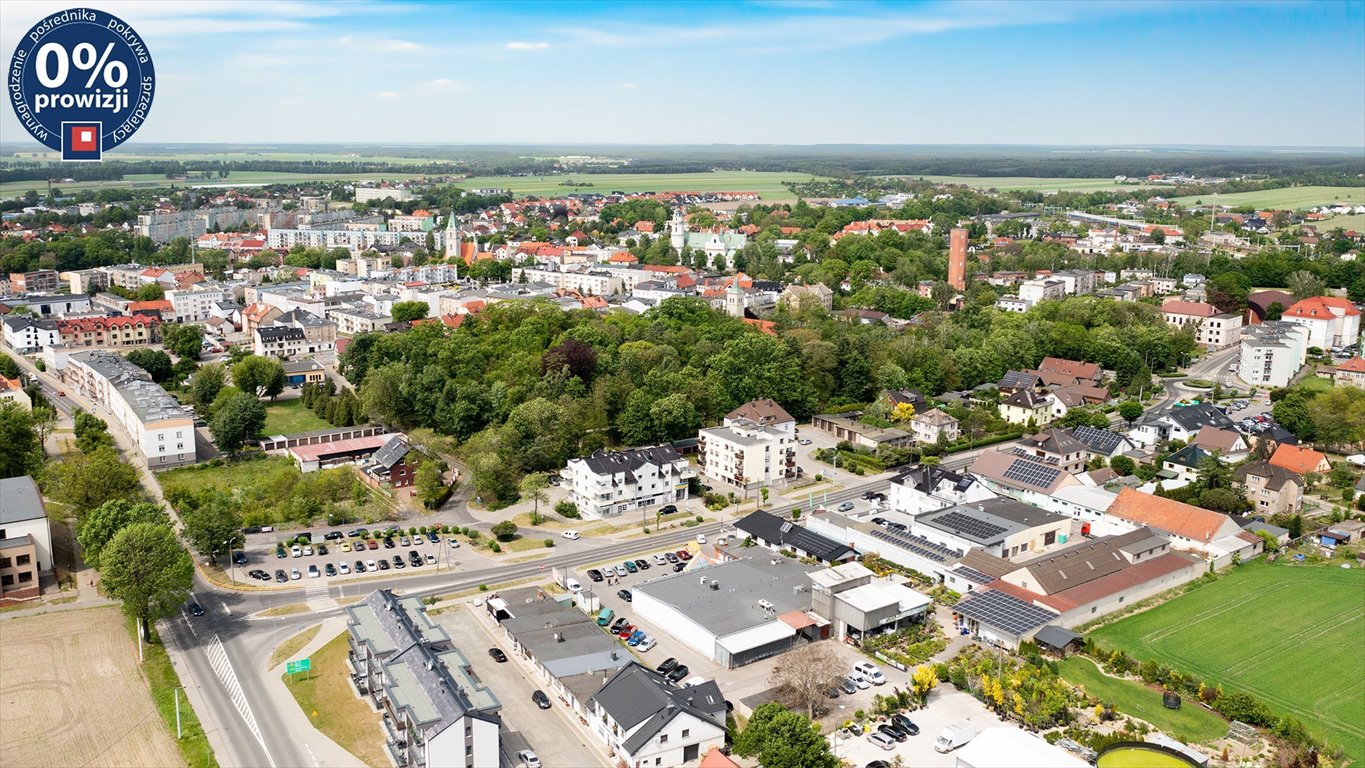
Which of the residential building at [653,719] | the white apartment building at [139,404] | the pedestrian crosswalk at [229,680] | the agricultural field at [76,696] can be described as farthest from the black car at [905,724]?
the white apartment building at [139,404]

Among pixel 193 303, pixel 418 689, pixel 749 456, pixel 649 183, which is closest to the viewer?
pixel 418 689

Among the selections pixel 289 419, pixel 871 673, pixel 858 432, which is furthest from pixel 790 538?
pixel 289 419

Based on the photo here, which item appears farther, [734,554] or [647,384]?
[647,384]

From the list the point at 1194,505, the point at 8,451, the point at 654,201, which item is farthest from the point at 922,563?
the point at 654,201

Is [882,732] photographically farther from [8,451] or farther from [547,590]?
[8,451]

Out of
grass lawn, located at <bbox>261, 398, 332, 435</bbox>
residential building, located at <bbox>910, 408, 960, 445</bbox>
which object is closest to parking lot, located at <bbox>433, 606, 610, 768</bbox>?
grass lawn, located at <bbox>261, 398, 332, 435</bbox>

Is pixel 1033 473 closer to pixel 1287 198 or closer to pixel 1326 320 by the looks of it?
pixel 1326 320
